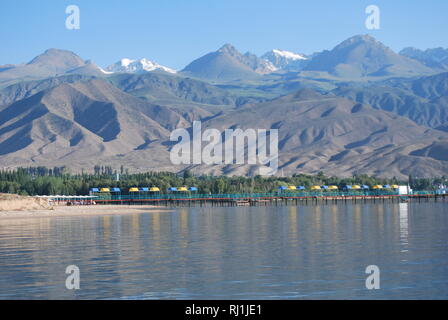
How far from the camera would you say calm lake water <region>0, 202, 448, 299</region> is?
37.4 m

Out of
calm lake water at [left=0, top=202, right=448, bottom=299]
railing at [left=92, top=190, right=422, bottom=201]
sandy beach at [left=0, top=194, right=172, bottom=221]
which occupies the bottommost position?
calm lake water at [left=0, top=202, right=448, bottom=299]

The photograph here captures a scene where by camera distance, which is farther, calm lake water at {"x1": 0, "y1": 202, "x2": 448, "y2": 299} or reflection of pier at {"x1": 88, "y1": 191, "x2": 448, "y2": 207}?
reflection of pier at {"x1": 88, "y1": 191, "x2": 448, "y2": 207}

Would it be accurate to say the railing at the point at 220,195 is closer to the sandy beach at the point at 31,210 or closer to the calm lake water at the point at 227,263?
the sandy beach at the point at 31,210

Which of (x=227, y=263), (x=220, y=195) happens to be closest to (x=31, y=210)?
(x=220, y=195)

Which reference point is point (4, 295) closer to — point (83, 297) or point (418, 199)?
point (83, 297)

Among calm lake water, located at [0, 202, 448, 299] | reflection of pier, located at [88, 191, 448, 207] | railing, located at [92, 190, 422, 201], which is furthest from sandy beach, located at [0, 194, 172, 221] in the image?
calm lake water, located at [0, 202, 448, 299]

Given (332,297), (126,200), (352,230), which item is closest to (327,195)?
(126,200)

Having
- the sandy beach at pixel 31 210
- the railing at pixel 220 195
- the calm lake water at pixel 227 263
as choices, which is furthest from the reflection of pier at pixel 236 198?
the calm lake water at pixel 227 263

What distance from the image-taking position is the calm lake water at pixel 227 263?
37406 millimetres

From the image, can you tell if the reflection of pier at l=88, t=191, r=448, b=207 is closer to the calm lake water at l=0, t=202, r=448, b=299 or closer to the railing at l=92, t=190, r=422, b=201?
the railing at l=92, t=190, r=422, b=201

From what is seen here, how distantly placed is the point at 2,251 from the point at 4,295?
19631 millimetres

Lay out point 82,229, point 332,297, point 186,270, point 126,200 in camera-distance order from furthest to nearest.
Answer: point 126,200, point 82,229, point 186,270, point 332,297

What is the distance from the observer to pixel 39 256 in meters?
52.4

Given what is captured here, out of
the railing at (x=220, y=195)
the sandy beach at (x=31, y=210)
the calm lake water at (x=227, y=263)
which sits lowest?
the calm lake water at (x=227, y=263)
